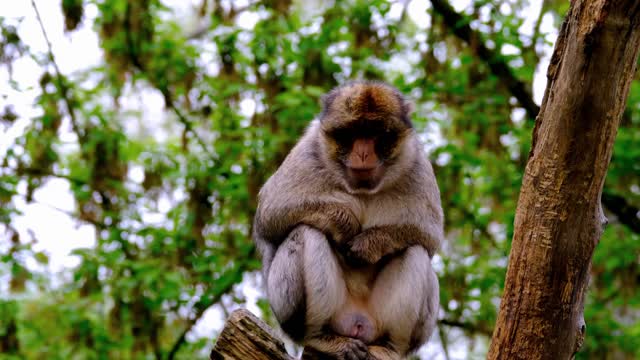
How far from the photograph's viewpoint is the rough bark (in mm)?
5027

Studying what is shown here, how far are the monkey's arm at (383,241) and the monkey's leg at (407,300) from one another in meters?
0.08

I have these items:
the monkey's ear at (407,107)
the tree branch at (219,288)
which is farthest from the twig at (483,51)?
the tree branch at (219,288)

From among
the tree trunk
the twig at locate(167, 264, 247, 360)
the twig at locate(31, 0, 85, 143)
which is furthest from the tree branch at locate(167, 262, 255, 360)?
the tree trunk

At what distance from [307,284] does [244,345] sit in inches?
45.5

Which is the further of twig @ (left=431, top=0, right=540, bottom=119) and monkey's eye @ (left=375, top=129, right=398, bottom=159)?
twig @ (left=431, top=0, right=540, bottom=119)

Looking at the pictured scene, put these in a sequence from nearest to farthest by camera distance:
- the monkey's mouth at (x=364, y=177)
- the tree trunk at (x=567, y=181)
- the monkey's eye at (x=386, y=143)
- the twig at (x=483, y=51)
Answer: the tree trunk at (x=567, y=181) < the monkey's mouth at (x=364, y=177) < the monkey's eye at (x=386, y=143) < the twig at (x=483, y=51)

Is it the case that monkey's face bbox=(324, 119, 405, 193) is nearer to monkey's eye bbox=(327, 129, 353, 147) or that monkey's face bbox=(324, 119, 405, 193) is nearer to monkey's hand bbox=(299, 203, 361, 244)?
monkey's eye bbox=(327, 129, 353, 147)

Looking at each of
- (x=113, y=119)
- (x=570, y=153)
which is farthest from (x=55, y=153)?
(x=570, y=153)

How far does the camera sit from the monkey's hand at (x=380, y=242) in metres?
6.20

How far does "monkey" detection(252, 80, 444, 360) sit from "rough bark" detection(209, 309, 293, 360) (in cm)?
91

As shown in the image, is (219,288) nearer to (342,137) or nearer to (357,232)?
(357,232)

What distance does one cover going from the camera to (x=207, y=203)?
10.1 m

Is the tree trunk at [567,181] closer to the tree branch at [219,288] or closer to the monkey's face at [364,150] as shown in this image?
the monkey's face at [364,150]

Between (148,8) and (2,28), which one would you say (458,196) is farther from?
(2,28)
